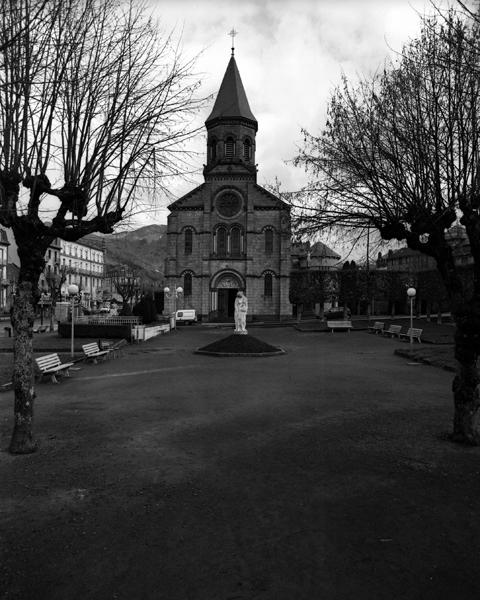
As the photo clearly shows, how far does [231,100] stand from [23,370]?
49213mm

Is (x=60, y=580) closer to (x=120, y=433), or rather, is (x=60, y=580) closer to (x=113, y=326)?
(x=120, y=433)

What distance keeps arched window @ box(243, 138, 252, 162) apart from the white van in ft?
60.8

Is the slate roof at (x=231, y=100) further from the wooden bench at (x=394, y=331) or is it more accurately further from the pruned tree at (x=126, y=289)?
the wooden bench at (x=394, y=331)

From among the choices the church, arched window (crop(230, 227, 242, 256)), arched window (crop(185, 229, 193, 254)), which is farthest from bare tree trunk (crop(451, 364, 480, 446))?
arched window (crop(185, 229, 193, 254))

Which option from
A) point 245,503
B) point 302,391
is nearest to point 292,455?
point 245,503

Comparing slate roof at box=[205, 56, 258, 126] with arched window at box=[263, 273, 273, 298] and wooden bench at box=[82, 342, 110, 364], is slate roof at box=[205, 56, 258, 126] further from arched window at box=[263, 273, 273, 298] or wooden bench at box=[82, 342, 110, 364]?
wooden bench at box=[82, 342, 110, 364]

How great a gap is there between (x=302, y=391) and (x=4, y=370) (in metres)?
9.60

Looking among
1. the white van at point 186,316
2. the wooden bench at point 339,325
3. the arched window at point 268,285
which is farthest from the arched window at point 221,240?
the wooden bench at point 339,325

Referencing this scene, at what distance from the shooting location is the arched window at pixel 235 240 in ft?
156

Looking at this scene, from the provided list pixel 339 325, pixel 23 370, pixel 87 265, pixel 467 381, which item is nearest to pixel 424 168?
pixel 467 381

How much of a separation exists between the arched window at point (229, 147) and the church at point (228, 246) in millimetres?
485

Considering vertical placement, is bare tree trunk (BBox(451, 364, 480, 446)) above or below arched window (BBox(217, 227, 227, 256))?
below

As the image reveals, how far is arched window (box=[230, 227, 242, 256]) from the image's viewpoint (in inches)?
1875

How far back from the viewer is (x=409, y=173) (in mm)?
8305
